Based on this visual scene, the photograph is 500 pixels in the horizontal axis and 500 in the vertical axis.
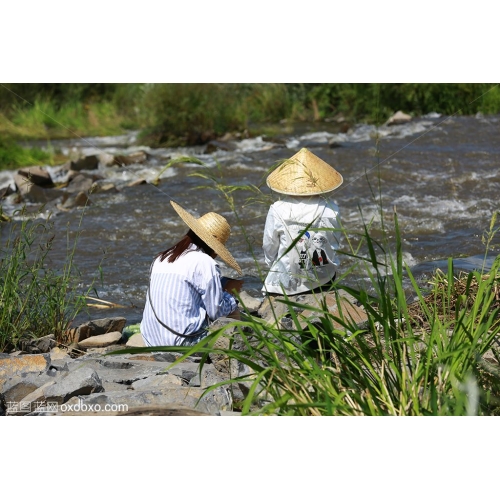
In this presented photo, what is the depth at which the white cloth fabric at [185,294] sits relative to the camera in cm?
477

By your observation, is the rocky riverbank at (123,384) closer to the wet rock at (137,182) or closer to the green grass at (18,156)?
the wet rock at (137,182)

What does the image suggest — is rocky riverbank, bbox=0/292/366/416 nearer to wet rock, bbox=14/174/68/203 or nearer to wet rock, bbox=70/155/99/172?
wet rock, bbox=14/174/68/203

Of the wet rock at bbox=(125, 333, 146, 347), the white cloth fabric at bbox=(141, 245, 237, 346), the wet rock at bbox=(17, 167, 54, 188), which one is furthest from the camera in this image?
the wet rock at bbox=(17, 167, 54, 188)

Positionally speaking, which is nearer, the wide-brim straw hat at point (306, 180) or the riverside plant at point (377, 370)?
the riverside plant at point (377, 370)

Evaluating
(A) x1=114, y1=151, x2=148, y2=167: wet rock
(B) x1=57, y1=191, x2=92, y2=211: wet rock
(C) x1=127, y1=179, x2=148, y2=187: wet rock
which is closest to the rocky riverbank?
(B) x1=57, y1=191, x2=92, y2=211: wet rock

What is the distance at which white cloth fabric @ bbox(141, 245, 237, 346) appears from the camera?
477 cm

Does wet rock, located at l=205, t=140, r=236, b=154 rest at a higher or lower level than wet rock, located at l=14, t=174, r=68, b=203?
higher

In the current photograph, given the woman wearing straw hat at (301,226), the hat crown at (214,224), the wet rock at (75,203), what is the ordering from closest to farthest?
the hat crown at (214,224) → the woman wearing straw hat at (301,226) → the wet rock at (75,203)

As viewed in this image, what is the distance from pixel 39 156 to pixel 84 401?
29.3ft

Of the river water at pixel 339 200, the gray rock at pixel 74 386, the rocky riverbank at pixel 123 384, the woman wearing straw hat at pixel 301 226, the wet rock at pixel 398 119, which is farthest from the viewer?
the wet rock at pixel 398 119

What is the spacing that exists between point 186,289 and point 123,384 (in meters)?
0.68

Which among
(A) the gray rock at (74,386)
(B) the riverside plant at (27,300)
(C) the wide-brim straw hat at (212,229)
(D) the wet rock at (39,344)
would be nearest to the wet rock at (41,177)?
(B) the riverside plant at (27,300)

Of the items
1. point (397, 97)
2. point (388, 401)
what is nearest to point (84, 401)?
point (388, 401)

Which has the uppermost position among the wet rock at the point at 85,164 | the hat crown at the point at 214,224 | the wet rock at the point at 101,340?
the hat crown at the point at 214,224
